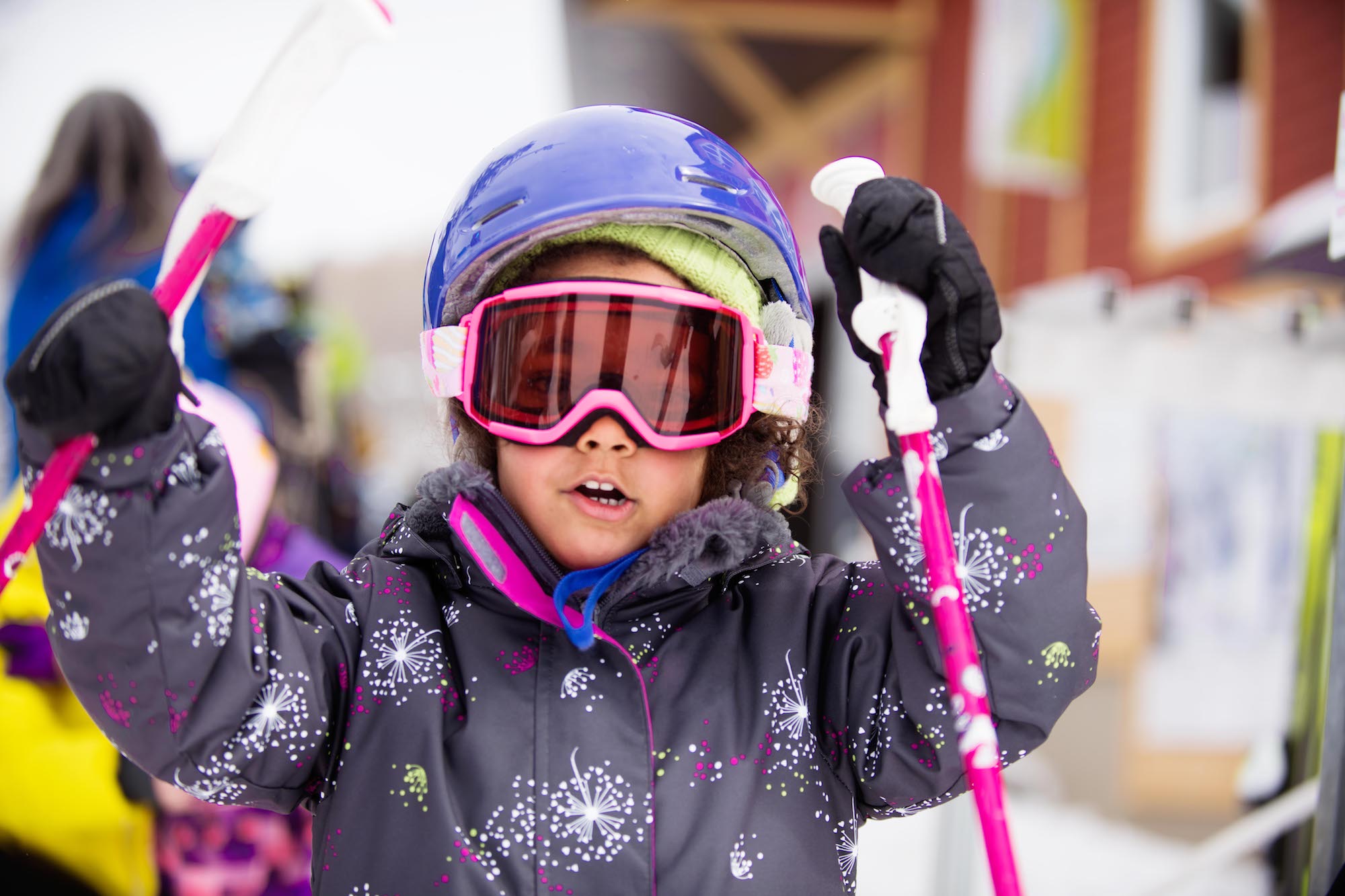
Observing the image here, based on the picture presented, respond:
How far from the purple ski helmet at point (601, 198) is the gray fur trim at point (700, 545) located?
1.41ft

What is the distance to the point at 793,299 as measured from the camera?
1809 millimetres

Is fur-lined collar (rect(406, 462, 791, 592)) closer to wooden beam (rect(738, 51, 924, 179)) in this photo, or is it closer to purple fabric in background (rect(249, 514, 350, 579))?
purple fabric in background (rect(249, 514, 350, 579))

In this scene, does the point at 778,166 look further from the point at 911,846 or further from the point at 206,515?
the point at 206,515

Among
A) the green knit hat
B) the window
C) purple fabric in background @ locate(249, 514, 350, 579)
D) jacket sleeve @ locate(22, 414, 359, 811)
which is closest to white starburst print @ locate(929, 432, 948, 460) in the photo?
the green knit hat

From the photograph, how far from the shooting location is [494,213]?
5.37 feet

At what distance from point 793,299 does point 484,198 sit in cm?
53

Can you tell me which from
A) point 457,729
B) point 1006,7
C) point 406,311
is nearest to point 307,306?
point 457,729

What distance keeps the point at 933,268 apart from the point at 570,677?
2.32 feet

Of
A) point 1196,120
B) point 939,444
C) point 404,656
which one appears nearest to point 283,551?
point 404,656

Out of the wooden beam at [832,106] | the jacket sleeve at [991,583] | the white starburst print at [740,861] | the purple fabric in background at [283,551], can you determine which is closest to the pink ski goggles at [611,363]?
the jacket sleeve at [991,583]

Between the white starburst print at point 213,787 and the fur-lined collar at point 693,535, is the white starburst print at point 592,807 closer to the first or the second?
the fur-lined collar at point 693,535

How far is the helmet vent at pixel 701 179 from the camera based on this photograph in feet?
5.30

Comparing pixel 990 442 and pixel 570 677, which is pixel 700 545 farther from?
pixel 990 442

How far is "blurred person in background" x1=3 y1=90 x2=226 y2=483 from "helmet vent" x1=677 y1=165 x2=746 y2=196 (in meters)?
2.21
